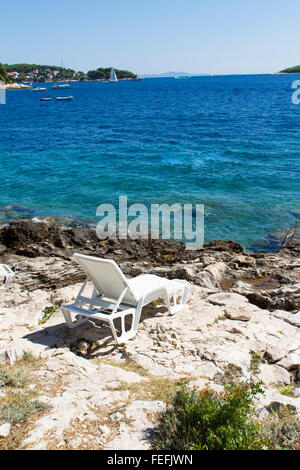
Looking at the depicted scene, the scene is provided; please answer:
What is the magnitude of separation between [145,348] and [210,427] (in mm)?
2382

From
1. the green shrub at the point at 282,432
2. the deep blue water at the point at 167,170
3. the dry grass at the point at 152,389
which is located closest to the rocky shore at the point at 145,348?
the dry grass at the point at 152,389

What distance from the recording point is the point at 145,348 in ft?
18.8

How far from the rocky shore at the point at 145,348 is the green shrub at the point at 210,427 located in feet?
0.87

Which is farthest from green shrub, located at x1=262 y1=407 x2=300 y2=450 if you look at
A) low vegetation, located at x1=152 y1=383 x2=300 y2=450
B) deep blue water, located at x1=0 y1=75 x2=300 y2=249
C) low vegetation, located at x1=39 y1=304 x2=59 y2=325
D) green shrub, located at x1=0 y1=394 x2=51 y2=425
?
deep blue water, located at x1=0 y1=75 x2=300 y2=249

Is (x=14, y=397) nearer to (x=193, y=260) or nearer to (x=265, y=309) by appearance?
(x=265, y=309)

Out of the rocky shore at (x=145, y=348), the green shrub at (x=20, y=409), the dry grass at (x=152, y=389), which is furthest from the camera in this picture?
the dry grass at (x=152, y=389)

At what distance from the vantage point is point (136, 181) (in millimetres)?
22109

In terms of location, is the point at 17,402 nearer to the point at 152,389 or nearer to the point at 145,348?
the point at 152,389

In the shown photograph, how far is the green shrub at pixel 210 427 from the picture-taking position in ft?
10.7

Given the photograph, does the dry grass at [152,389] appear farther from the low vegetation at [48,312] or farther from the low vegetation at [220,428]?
the low vegetation at [48,312]

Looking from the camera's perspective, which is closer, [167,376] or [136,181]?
[167,376]

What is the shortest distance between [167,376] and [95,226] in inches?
418

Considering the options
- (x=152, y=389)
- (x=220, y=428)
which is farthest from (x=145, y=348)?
(x=220, y=428)

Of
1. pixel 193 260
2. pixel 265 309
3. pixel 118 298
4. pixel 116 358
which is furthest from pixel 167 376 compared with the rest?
pixel 193 260
